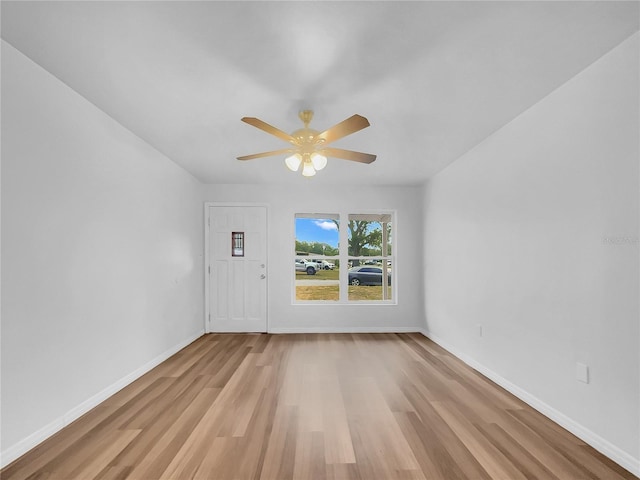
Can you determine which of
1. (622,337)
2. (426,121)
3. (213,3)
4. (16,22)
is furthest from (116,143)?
(622,337)

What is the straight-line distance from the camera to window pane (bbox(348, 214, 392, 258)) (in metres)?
5.60

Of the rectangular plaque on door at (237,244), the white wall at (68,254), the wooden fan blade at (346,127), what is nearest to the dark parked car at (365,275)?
the rectangular plaque on door at (237,244)

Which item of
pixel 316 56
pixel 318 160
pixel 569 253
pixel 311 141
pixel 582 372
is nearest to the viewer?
pixel 316 56

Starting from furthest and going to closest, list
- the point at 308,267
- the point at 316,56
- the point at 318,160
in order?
the point at 308,267
the point at 318,160
the point at 316,56

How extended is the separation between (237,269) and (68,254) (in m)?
3.02

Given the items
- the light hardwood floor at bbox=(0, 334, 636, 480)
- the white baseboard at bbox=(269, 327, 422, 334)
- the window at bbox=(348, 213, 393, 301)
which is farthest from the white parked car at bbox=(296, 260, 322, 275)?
the light hardwood floor at bbox=(0, 334, 636, 480)

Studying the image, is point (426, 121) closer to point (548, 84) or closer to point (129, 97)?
point (548, 84)

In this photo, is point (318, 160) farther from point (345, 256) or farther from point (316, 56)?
point (345, 256)

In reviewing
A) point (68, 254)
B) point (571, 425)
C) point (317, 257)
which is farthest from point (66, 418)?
point (317, 257)

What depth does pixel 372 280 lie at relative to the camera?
18.4 ft

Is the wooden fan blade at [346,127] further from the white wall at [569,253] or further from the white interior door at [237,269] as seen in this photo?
the white interior door at [237,269]

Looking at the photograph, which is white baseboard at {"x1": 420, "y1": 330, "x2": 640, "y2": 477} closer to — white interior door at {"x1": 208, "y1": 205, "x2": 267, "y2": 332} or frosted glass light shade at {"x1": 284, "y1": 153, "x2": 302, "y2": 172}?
frosted glass light shade at {"x1": 284, "y1": 153, "x2": 302, "y2": 172}

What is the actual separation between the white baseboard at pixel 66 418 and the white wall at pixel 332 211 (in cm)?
217

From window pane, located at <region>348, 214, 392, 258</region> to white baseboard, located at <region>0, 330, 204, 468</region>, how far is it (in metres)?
3.38
